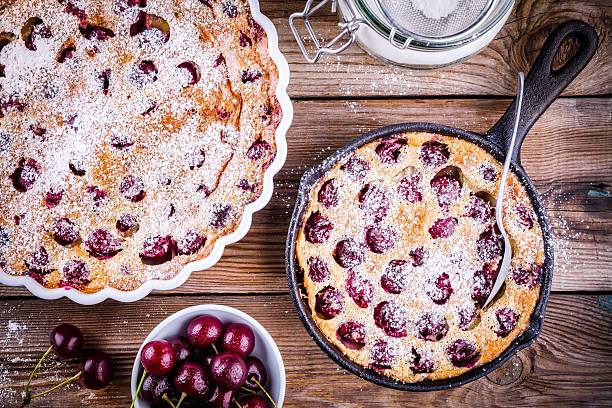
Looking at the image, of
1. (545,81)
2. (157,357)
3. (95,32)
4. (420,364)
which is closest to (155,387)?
(157,357)

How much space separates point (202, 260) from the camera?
1541 millimetres

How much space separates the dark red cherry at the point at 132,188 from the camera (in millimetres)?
1540

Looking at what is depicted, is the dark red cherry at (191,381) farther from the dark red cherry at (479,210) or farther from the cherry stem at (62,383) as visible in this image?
the dark red cherry at (479,210)

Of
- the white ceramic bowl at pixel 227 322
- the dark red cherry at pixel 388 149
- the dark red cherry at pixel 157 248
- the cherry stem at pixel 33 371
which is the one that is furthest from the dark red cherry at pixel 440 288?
the cherry stem at pixel 33 371

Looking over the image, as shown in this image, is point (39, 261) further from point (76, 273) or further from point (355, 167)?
point (355, 167)

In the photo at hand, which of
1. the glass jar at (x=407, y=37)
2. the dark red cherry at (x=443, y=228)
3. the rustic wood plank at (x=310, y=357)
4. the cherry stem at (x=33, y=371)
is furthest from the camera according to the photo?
the rustic wood plank at (x=310, y=357)

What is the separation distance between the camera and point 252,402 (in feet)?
5.22

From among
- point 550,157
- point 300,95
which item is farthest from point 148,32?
point 550,157

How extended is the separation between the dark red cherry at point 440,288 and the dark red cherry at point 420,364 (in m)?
0.15

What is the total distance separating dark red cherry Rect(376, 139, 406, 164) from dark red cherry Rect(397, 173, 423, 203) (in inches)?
2.4

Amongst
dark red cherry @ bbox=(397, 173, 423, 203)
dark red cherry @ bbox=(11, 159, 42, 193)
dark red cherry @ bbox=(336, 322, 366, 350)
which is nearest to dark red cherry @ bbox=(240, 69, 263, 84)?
dark red cherry @ bbox=(397, 173, 423, 203)

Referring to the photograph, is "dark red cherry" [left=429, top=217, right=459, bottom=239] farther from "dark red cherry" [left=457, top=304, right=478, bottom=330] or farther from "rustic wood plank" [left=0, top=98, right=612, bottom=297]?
"rustic wood plank" [left=0, top=98, right=612, bottom=297]

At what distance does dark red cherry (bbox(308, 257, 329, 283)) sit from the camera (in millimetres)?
1561

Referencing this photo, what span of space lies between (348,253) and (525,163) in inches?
24.6
